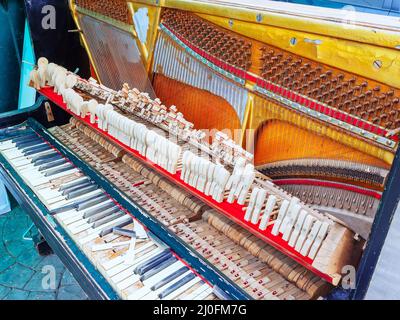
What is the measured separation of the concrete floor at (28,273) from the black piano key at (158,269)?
2.18 meters

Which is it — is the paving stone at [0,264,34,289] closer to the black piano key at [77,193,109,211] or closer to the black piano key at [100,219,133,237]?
the black piano key at [77,193,109,211]

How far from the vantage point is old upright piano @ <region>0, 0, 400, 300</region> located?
1863mm

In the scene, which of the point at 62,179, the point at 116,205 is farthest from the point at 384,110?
the point at 62,179

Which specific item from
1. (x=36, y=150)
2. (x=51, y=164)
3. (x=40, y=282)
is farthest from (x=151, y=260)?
(x=40, y=282)

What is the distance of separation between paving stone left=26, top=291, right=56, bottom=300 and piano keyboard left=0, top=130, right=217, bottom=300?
64.1 inches

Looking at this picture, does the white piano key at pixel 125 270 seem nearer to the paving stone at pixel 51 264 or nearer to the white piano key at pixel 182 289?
the white piano key at pixel 182 289

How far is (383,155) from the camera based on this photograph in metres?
1.84

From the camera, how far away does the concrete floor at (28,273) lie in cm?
416

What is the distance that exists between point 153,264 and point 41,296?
7.97 feet

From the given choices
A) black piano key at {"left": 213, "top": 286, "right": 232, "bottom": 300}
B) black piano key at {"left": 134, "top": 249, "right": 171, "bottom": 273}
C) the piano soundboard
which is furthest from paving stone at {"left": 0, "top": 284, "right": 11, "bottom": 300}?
black piano key at {"left": 213, "top": 286, "right": 232, "bottom": 300}

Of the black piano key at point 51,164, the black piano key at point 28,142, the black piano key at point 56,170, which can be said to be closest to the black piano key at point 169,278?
the black piano key at point 56,170

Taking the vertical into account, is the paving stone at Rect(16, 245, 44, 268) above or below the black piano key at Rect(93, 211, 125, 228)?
below

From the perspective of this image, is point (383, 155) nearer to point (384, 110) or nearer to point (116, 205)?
point (384, 110)
